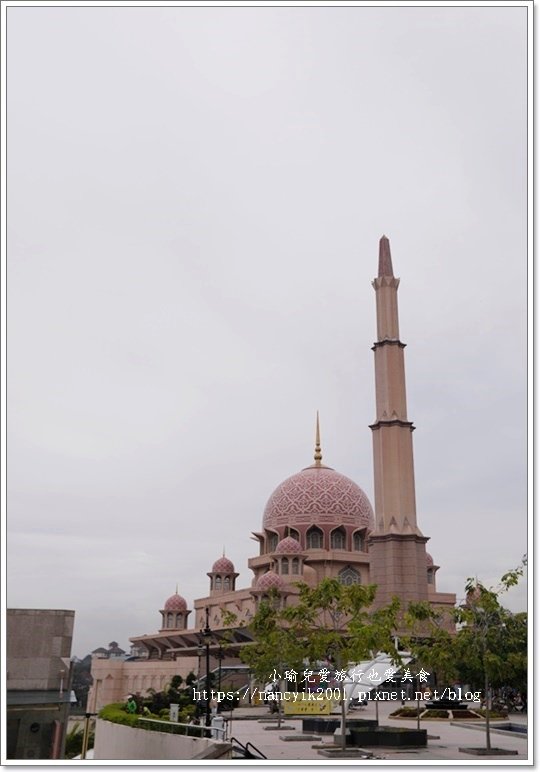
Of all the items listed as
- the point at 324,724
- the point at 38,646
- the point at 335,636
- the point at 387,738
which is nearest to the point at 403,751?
the point at 387,738

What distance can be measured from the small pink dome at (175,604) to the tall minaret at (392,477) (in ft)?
55.3

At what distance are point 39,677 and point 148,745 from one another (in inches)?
255

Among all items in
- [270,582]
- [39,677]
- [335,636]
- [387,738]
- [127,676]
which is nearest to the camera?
[39,677]

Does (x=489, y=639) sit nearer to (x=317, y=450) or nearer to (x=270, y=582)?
(x=270, y=582)

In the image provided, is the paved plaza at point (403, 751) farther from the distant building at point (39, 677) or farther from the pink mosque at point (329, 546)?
the pink mosque at point (329, 546)

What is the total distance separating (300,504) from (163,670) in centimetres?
1351

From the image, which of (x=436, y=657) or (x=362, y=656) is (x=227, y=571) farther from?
(x=362, y=656)

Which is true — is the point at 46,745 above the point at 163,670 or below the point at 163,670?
above

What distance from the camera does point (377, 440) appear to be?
43.1 m

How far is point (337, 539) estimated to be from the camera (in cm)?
5050

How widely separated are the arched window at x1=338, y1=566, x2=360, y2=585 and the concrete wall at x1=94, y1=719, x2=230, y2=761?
26.0 m

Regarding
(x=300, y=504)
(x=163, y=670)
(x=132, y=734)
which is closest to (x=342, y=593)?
(x=132, y=734)

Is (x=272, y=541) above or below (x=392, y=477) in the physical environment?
below

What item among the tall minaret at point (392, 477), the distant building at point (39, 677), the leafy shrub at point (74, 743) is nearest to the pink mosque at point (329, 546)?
the tall minaret at point (392, 477)
